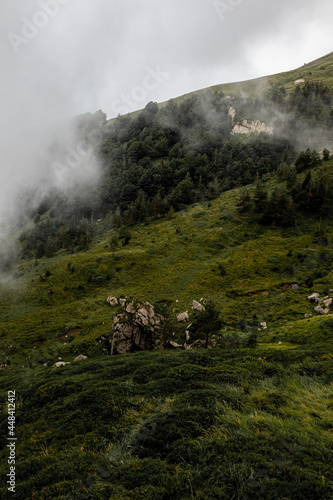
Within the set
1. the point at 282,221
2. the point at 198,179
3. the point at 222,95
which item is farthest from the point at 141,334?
the point at 222,95

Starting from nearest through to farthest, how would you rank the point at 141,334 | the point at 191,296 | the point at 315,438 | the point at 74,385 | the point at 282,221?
the point at 315,438, the point at 74,385, the point at 141,334, the point at 191,296, the point at 282,221

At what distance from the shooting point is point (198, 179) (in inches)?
5340

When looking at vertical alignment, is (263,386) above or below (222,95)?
below

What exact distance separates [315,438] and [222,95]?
8897 inches

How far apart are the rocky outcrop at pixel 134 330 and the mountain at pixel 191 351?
332 mm

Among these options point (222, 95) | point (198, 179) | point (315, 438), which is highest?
point (222, 95)

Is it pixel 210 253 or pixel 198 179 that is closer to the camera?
pixel 210 253

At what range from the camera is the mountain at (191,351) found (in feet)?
22.6

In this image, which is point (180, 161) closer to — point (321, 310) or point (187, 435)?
point (321, 310)

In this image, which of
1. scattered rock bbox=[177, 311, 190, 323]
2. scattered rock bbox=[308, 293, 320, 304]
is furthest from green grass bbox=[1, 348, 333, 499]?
scattered rock bbox=[308, 293, 320, 304]

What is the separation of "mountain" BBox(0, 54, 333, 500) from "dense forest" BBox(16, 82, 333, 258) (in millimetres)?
1964

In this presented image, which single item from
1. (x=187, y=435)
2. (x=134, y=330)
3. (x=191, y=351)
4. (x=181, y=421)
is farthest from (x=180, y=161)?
(x=187, y=435)

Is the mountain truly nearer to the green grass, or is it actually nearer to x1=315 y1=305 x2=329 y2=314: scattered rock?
the green grass

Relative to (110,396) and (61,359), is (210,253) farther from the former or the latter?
(110,396)
